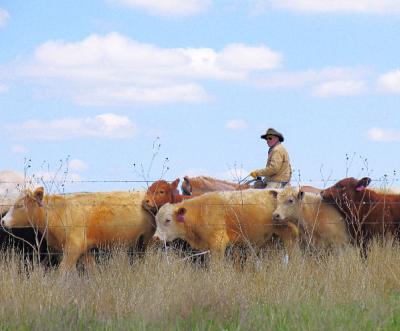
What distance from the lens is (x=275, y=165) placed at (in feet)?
48.3

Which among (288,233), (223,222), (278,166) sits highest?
(278,166)

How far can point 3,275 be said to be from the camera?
10.0 meters

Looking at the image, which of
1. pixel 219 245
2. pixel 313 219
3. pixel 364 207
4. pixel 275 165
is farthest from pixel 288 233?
pixel 275 165

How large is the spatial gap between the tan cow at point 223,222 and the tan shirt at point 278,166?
883 millimetres

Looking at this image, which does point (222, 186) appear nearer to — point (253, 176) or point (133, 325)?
point (253, 176)

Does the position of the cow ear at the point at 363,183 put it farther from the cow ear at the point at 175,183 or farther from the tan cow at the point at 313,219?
the cow ear at the point at 175,183

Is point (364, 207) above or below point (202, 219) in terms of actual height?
above

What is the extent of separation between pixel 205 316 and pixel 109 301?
45.4 inches

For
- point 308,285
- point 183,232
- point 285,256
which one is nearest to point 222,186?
point 183,232

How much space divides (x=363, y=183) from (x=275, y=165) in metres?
1.58

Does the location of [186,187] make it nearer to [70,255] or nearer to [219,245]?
[219,245]

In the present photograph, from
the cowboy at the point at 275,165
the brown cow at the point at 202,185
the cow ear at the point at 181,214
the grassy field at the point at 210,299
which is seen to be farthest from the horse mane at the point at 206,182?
the grassy field at the point at 210,299

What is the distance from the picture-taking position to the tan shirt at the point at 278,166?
1473cm

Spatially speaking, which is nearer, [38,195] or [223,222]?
[38,195]
